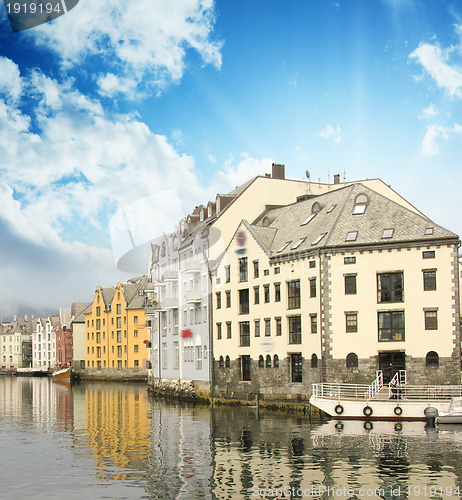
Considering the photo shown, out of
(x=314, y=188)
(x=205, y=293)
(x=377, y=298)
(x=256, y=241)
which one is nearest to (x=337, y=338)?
(x=377, y=298)

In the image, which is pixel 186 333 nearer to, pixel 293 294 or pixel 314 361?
pixel 293 294

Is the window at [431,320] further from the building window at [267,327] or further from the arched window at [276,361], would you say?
the building window at [267,327]

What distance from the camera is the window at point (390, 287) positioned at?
5141 centimetres

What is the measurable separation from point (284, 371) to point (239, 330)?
26.2 ft

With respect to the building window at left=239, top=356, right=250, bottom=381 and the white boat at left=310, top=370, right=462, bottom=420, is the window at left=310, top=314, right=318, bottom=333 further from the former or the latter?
the building window at left=239, top=356, right=250, bottom=381

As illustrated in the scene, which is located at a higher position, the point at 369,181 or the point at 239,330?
the point at 369,181

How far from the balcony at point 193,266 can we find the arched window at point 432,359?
90.9ft

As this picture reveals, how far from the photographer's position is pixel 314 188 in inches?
2879

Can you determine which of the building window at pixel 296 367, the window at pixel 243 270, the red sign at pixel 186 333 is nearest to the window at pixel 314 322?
the building window at pixel 296 367

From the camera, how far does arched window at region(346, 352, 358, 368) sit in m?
51.6

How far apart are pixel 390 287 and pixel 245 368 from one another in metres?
17.0

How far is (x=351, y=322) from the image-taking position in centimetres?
5231

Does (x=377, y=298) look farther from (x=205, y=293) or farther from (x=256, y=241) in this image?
(x=205, y=293)

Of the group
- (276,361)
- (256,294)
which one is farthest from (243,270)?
(276,361)
